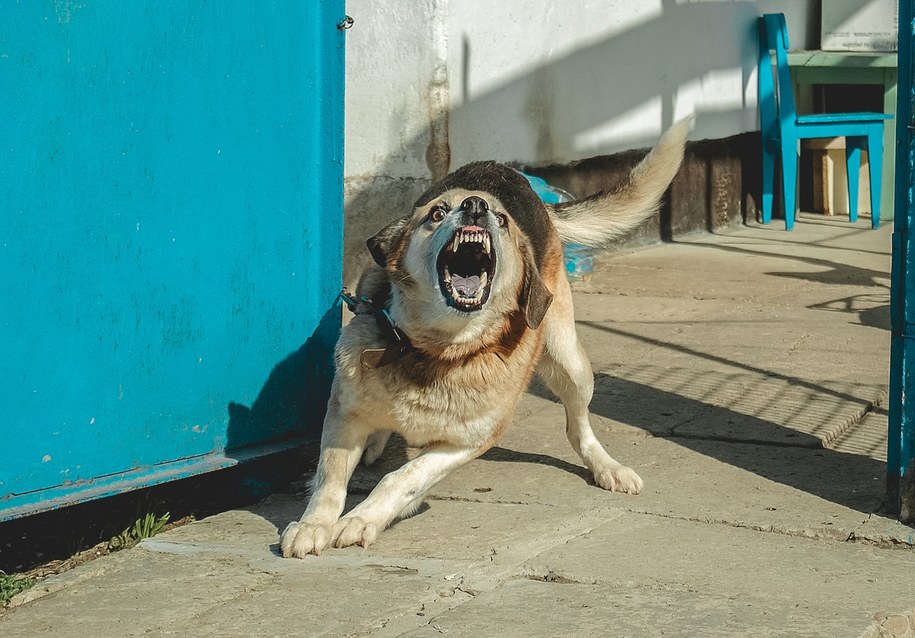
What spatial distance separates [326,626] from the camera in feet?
9.35

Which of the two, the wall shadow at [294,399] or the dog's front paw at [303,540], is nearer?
the dog's front paw at [303,540]

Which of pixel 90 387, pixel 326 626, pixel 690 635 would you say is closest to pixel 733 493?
pixel 690 635

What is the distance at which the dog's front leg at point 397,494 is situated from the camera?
350 cm

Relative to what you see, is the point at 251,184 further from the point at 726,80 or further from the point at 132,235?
the point at 726,80

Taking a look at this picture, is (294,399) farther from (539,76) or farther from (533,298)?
(539,76)

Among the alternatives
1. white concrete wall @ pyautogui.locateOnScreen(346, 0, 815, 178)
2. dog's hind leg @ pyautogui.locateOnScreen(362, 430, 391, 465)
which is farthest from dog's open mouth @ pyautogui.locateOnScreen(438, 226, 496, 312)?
white concrete wall @ pyautogui.locateOnScreen(346, 0, 815, 178)

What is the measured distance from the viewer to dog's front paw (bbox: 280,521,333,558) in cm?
340

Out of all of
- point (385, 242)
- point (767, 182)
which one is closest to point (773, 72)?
point (767, 182)

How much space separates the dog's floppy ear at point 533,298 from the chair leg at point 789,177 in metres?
6.82

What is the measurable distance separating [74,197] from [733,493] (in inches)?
88.1

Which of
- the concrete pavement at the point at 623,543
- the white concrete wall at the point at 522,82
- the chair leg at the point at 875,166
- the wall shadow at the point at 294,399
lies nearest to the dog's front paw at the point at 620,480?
the concrete pavement at the point at 623,543

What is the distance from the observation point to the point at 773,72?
10.6 metres

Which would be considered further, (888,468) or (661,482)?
(661,482)

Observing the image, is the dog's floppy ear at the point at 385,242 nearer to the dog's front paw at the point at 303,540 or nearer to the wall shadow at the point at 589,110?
the dog's front paw at the point at 303,540
